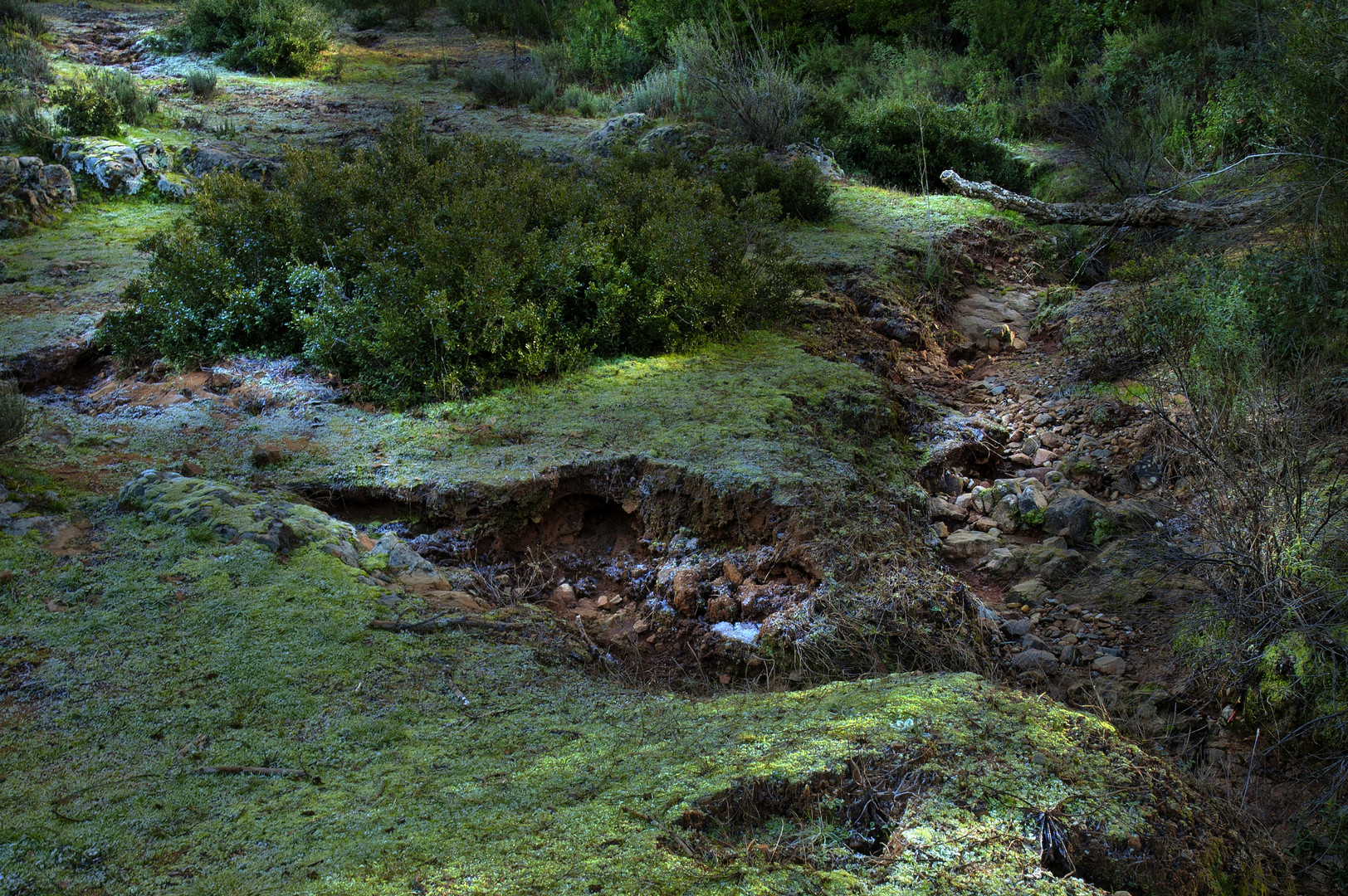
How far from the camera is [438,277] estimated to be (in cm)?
518

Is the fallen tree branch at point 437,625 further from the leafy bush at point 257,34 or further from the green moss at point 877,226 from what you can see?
the leafy bush at point 257,34

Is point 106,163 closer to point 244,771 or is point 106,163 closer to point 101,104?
point 101,104

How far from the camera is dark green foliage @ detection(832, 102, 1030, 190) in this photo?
10.3 meters

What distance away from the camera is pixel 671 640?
3627 mm

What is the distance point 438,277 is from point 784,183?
4509 mm

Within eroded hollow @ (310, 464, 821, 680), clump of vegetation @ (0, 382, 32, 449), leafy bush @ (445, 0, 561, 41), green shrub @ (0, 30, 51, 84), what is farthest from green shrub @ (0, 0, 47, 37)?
eroded hollow @ (310, 464, 821, 680)

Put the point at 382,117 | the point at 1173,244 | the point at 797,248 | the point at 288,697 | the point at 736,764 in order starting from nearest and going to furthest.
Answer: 1. the point at 736,764
2. the point at 288,697
3. the point at 1173,244
4. the point at 797,248
5. the point at 382,117

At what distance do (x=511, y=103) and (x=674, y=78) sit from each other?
108 inches

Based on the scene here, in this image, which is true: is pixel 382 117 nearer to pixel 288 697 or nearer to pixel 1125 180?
pixel 1125 180

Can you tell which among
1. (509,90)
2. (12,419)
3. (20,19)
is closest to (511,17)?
(509,90)

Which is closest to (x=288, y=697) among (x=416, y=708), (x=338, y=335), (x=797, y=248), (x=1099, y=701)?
(x=416, y=708)

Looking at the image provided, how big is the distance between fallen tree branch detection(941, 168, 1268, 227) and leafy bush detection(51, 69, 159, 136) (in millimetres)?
9057

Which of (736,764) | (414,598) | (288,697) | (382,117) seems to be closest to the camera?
(736,764)

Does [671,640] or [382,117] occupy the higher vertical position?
[382,117]
